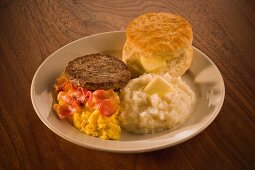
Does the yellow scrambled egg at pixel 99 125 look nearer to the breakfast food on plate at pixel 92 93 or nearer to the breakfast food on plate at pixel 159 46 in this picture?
the breakfast food on plate at pixel 92 93

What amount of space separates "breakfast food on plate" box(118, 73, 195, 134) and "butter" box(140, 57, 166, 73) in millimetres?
206

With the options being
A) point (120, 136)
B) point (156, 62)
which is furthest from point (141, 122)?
point (156, 62)

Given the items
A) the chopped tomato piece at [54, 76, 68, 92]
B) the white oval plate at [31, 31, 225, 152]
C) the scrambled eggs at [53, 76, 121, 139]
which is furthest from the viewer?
the chopped tomato piece at [54, 76, 68, 92]

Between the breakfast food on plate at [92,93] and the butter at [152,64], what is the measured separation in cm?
15

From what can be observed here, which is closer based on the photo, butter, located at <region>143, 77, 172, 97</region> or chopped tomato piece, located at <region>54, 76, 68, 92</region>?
butter, located at <region>143, 77, 172, 97</region>

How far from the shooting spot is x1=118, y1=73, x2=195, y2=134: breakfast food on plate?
2.38m

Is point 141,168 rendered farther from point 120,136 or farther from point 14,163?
point 14,163

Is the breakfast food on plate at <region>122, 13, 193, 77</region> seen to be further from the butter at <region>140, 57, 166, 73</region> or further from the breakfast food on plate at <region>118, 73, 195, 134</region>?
the breakfast food on plate at <region>118, 73, 195, 134</region>

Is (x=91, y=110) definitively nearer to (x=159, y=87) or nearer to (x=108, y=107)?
(x=108, y=107)

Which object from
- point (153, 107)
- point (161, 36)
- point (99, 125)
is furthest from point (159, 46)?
point (99, 125)

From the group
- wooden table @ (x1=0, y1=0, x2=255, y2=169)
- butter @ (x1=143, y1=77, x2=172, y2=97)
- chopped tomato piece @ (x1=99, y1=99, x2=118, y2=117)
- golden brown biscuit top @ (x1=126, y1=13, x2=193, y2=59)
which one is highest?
golden brown biscuit top @ (x1=126, y1=13, x2=193, y2=59)

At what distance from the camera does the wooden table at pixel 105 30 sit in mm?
2268

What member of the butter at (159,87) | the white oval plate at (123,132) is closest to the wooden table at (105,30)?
the white oval plate at (123,132)

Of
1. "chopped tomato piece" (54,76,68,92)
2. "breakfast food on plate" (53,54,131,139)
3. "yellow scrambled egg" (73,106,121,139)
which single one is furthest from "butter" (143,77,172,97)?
"chopped tomato piece" (54,76,68,92)
